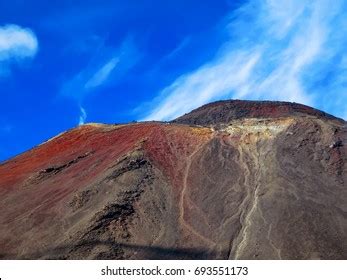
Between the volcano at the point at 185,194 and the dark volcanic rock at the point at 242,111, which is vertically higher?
the dark volcanic rock at the point at 242,111

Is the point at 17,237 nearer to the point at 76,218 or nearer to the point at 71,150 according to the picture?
the point at 76,218

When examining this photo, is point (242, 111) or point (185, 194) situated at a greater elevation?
point (242, 111)

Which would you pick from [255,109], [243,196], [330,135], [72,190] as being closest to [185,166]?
[243,196]

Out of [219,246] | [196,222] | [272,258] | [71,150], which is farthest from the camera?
[71,150]

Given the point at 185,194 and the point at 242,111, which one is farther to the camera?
the point at 242,111

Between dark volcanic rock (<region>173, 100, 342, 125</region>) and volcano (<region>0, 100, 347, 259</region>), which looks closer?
volcano (<region>0, 100, 347, 259</region>)

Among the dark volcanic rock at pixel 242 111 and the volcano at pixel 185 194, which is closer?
the volcano at pixel 185 194

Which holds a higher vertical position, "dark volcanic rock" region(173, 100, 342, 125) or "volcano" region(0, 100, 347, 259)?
"dark volcanic rock" region(173, 100, 342, 125)

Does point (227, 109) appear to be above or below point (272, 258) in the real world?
above
